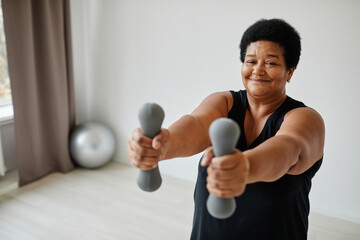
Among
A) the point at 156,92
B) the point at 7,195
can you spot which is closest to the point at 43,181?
the point at 7,195

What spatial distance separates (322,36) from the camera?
7.43 feet

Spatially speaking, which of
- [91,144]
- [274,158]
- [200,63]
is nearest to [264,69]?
[274,158]

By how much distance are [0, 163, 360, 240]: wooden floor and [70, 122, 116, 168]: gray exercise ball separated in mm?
139

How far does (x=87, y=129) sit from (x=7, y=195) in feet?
2.50

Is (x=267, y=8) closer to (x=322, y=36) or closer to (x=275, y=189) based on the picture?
(x=322, y=36)

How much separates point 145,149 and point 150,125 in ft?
0.22

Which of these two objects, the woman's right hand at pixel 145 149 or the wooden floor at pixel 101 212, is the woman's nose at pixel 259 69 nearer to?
the woman's right hand at pixel 145 149

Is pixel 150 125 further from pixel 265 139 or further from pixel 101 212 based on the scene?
pixel 101 212

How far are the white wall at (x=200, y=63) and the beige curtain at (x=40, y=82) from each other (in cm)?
29

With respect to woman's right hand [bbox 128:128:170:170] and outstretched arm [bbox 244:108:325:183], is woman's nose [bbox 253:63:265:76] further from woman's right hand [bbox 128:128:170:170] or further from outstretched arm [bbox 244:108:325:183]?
woman's right hand [bbox 128:128:170:170]

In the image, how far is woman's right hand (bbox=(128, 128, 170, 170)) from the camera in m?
0.94

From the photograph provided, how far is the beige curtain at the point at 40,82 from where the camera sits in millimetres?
2480

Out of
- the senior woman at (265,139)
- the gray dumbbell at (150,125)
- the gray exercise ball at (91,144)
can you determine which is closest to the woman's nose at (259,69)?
the senior woman at (265,139)

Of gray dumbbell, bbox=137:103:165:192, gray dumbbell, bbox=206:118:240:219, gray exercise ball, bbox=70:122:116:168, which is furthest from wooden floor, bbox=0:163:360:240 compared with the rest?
gray dumbbell, bbox=206:118:240:219
